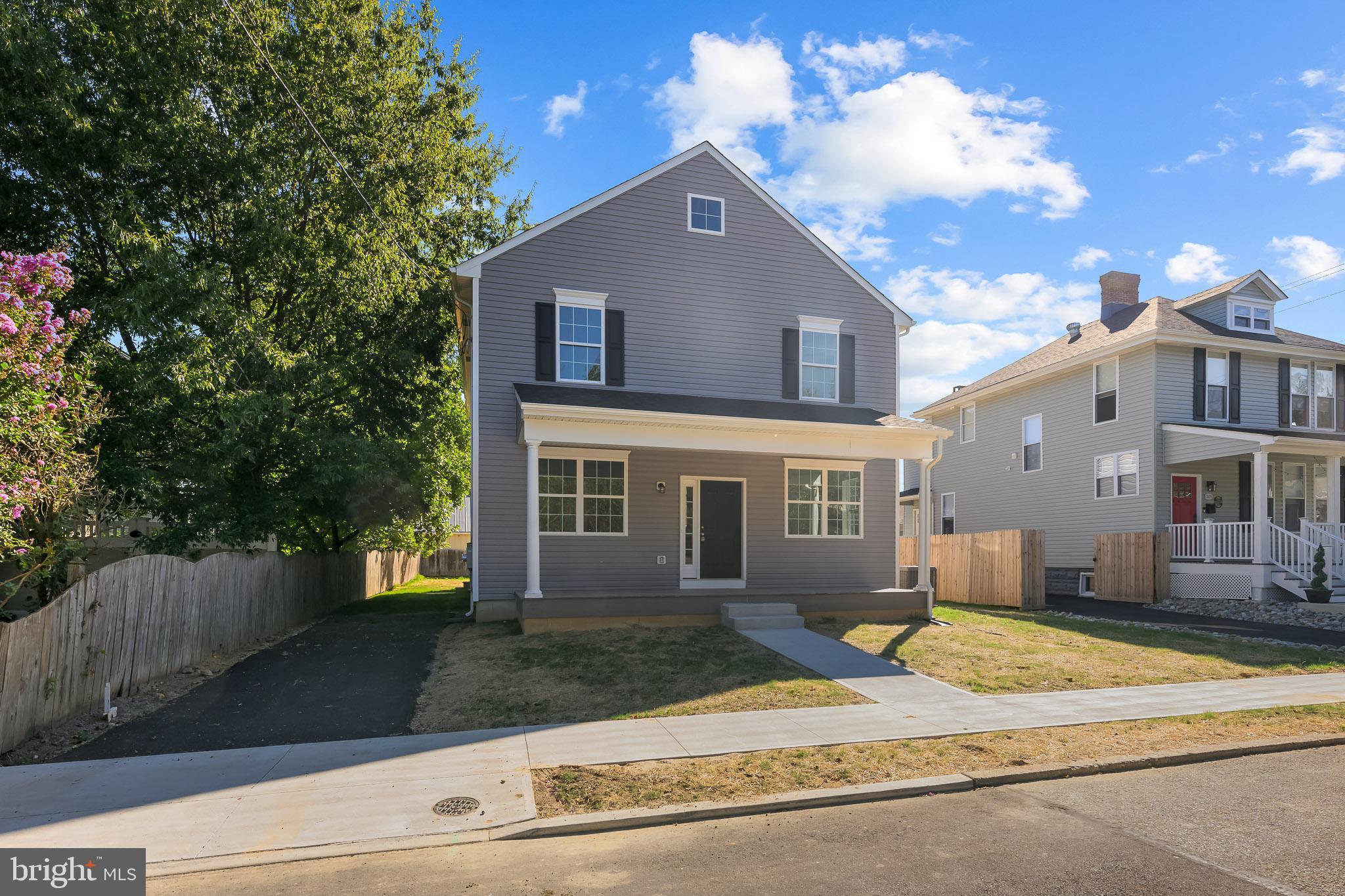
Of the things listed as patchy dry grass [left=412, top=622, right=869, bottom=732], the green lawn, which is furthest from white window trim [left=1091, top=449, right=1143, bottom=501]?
the green lawn

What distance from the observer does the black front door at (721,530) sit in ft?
50.2

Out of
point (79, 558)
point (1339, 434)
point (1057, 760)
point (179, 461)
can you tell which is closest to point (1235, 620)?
point (1339, 434)

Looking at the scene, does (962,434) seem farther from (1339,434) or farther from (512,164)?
(512,164)

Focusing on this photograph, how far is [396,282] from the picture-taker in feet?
56.5

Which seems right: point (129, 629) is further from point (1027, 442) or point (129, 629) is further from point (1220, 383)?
point (1220, 383)

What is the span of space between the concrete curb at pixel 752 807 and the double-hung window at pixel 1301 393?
18.6m

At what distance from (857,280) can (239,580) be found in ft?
42.1

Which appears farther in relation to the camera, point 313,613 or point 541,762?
point 313,613

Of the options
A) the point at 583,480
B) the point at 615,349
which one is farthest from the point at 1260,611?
the point at 615,349

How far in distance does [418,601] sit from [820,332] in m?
12.0

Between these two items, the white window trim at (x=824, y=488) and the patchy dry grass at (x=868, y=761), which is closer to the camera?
the patchy dry grass at (x=868, y=761)

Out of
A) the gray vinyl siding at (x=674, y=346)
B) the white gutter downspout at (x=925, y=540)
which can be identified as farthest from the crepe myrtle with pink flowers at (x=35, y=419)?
the white gutter downspout at (x=925, y=540)

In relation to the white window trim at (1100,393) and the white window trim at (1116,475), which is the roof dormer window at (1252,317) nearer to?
the white window trim at (1100,393)

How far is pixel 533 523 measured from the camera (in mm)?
12797
